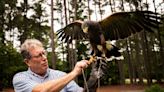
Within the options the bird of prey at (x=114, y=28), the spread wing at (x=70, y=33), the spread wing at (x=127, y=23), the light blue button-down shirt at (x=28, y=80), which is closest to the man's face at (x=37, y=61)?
the light blue button-down shirt at (x=28, y=80)

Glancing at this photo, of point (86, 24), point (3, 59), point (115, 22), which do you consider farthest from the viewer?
point (3, 59)

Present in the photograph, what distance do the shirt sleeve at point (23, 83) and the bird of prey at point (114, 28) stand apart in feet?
1.87

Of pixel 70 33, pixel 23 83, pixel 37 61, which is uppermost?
pixel 70 33

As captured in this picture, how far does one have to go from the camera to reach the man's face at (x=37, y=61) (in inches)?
108

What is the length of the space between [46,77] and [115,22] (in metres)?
0.81

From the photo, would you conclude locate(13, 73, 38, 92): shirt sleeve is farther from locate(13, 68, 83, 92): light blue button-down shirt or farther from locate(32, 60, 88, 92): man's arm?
locate(32, 60, 88, 92): man's arm

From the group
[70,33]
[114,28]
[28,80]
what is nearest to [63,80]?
[28,80]

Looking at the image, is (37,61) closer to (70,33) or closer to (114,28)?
(114,28)

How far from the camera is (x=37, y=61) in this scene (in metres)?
2.73

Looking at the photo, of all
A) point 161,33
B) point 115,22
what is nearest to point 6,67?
point 161,33

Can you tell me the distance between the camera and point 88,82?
7.42 ft

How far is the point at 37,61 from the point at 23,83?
0.21 m

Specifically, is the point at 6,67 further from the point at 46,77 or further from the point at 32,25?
the point at 46,77

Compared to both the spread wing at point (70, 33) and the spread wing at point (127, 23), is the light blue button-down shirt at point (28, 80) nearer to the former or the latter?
the spread wing at point (127, 23)
